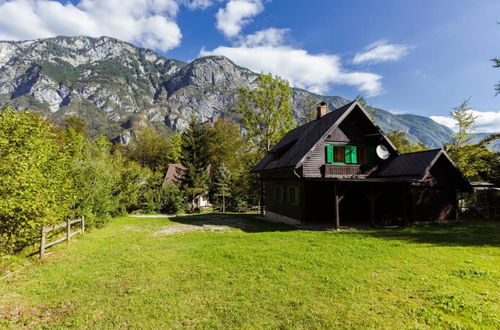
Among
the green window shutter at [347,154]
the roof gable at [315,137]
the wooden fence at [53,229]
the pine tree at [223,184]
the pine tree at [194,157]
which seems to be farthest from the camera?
the pine tree at [223,184]

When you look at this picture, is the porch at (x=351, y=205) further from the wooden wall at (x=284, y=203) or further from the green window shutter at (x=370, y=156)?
the green window shutter at (x=370, y=156)

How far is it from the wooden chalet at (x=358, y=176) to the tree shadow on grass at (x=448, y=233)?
55.4 inches

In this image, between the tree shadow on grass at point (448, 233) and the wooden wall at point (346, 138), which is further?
the wooden wall at point (346, 138)

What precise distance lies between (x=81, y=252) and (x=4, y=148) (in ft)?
17.2

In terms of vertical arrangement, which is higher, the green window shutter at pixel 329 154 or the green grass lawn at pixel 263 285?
the green window shutter at pixel 329 154

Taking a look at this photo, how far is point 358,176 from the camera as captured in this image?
1841 cm

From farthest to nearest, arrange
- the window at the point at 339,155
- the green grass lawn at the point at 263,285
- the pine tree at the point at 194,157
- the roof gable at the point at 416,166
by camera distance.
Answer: the pine tree at the point at 194,157
the window at the point at 339,155
the roof gable at the point at 416,166
the green grass lawn at the point at 263,285

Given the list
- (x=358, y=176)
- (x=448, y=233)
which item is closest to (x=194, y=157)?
(x=358, y=176)

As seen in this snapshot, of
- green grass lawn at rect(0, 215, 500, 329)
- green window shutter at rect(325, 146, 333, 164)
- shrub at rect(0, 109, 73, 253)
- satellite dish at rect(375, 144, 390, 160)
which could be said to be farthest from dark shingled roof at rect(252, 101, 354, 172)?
shrub at rect(0, 109, 73, 253)

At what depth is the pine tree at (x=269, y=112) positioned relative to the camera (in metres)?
33.0

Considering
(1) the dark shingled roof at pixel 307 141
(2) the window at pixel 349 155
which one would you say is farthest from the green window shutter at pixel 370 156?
(1) the dark shingled roof at pixel 307 141

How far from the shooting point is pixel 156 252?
35.1 ft

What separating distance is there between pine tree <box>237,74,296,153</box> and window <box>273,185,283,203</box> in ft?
37.1

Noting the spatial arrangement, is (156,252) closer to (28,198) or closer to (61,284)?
(61,284)
